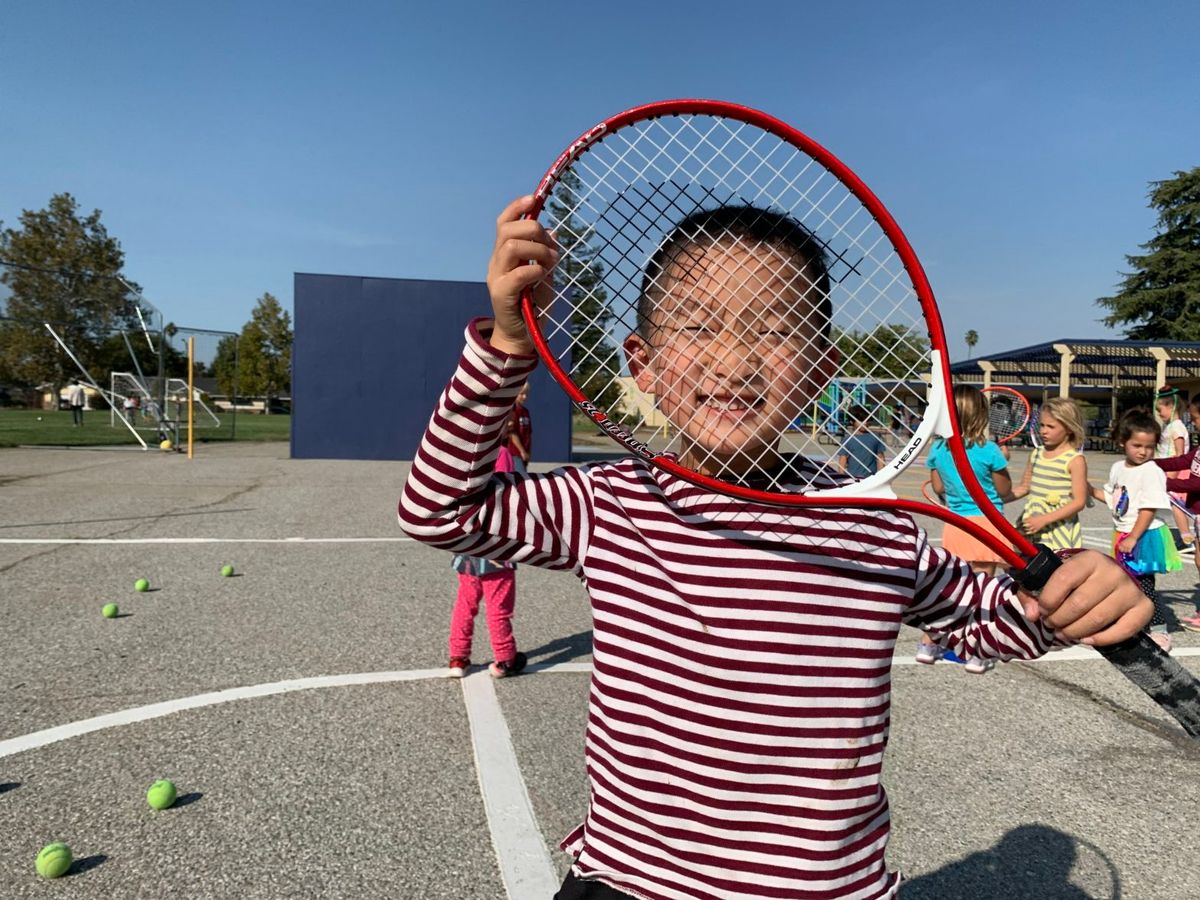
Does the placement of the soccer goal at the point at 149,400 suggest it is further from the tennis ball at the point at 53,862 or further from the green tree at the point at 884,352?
the green tree at the point at 884,352

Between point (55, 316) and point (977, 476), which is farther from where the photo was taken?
point (55, 316)

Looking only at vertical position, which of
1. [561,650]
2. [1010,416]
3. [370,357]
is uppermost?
[370,357]

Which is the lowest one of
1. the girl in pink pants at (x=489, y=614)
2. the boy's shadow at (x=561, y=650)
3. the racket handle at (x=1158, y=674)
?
the boy's shadow at (x=561, y=650)

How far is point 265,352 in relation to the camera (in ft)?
180

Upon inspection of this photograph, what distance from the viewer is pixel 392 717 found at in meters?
3.95

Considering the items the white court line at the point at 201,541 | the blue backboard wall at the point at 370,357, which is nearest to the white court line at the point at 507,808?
the white court line at the point at 201,541

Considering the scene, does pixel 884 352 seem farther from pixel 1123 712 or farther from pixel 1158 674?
pixel 1123 712

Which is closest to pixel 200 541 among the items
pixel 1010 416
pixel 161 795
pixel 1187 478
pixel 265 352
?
pixel 161 795

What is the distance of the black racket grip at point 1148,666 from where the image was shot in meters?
1.39

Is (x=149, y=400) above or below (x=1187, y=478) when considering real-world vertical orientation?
above

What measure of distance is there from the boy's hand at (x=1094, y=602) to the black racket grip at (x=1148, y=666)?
0.07ft

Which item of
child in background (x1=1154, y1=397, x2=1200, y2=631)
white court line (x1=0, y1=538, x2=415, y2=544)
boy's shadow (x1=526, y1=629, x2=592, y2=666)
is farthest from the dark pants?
white court line (x1=0, y1=538, x2=415, y2=544)

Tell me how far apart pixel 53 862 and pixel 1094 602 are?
116 inches

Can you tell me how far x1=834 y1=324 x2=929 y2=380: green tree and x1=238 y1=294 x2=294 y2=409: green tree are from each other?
178 feet
